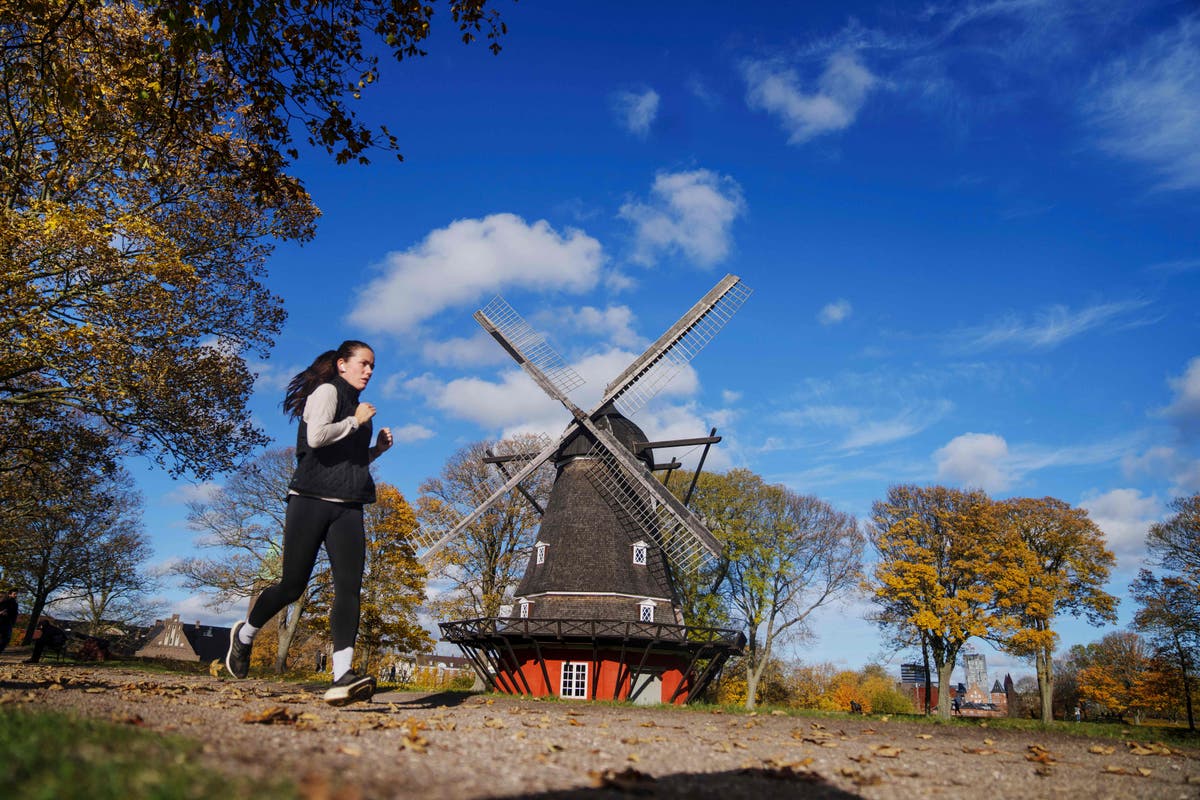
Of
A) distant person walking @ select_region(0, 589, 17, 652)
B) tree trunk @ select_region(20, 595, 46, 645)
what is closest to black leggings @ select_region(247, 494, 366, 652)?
distant person walking @ select_region(0, 589, 17, 652)

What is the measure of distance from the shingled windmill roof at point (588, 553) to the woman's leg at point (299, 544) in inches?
637

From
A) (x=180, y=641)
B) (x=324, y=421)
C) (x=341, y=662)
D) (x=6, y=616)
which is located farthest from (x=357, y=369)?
(x=180, y=641)

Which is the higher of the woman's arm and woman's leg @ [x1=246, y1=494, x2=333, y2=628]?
the woman's arm

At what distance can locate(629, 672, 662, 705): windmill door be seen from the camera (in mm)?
21984

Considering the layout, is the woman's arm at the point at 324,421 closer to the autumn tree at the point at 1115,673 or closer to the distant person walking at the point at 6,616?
the distant person walking at the point at 6,616

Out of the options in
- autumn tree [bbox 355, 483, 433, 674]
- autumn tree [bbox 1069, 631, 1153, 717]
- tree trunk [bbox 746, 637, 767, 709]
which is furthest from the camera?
autumn tree [bbox 1069, 631, 1153, 717]

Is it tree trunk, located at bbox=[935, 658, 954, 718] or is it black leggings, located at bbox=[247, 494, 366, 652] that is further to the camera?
tree trunk, located at bbox=[935, 658, 954, 718]

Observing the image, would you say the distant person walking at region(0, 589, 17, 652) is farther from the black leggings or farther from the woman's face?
the woman's face

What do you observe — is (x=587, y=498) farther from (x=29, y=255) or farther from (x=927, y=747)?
(x=927, y=747)

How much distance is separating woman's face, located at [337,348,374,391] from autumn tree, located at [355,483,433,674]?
72.3 ft

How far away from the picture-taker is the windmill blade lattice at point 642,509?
23.6 m

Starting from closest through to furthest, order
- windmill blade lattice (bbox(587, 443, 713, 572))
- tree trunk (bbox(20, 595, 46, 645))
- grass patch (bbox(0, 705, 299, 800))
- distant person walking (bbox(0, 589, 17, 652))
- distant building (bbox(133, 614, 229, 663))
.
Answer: grass patch (bbox(0, 705, 299, 800))
distant person walking (bbox(0, 589, 17, 652))
windmill blade lattice (bbox(587, 443, 713, 572))
tree trunk (bbox(20, 595, 46, 645))
distant building (bbox(133, 614, 229, 663))

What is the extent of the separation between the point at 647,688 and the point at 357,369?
57.5 ft

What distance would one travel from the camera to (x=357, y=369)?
7.96 metres
